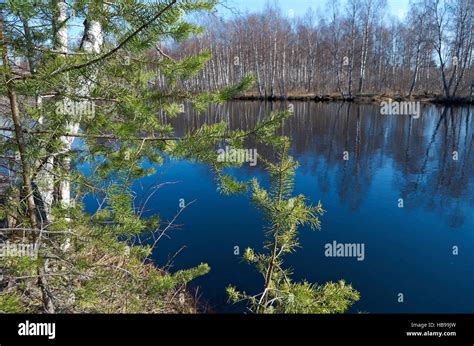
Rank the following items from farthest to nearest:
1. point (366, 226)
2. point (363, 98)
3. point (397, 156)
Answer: point (363, 98), point (397, 156), point (366, 226)

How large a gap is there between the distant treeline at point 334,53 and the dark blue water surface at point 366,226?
83.6 ft

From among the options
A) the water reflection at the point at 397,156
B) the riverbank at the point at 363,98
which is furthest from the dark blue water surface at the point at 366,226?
the riverbank at the point at 363,98

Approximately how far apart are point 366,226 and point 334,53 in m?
34.5

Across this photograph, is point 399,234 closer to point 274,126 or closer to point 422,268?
point 422,268

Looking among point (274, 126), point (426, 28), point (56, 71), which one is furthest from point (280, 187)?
point (426, 28)

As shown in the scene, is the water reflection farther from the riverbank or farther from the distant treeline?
the distant treeline

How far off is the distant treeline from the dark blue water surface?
2549 centimetres

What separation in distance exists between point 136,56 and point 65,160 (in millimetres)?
927

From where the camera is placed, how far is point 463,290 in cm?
534

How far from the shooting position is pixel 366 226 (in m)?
7.22

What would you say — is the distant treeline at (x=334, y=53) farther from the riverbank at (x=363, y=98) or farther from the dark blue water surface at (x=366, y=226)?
the dark blue water surface at (x=366, y=226)

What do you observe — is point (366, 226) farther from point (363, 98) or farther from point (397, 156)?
point (363, 98)

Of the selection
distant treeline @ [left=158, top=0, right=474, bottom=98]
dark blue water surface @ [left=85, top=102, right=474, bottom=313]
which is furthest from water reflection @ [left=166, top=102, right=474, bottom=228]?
distant treeline @ [left=158, top=0, right=474, bottom=98]

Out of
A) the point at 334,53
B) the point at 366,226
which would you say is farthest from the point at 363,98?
the point at 366,226
